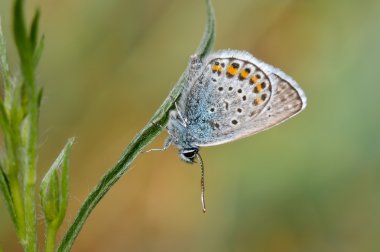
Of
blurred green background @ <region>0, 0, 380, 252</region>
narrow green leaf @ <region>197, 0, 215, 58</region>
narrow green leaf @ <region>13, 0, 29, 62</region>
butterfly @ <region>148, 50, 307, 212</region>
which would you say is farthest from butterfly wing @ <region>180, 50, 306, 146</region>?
blurred green background @ <region>0, 0, 380, 252</region>

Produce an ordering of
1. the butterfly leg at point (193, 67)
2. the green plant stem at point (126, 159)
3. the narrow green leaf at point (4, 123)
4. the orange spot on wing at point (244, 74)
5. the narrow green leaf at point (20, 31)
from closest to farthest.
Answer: the narrow green leaf at point (20, 31), the narrow green leaf at point (4, 123), the green plant stem at point (126, 159), the butterfly leg at point (193, 67), the orange spot on wing at point (244, 74)

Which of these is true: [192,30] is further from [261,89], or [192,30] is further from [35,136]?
[35,136]

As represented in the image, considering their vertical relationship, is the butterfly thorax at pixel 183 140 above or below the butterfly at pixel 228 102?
below

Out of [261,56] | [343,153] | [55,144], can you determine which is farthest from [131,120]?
[343,153]

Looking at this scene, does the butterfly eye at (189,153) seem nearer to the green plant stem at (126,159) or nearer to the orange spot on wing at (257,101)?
the orange spot on wing at (257,101)

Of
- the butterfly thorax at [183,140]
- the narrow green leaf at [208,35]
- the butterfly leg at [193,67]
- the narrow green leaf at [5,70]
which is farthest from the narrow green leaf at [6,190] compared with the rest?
the butterfly thorax at [183,140]

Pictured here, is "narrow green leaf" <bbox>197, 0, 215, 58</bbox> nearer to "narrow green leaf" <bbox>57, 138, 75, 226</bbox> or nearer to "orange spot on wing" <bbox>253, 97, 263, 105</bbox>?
"narrow green leaf" <bbox>57, 138, 75, 226</bbox>
